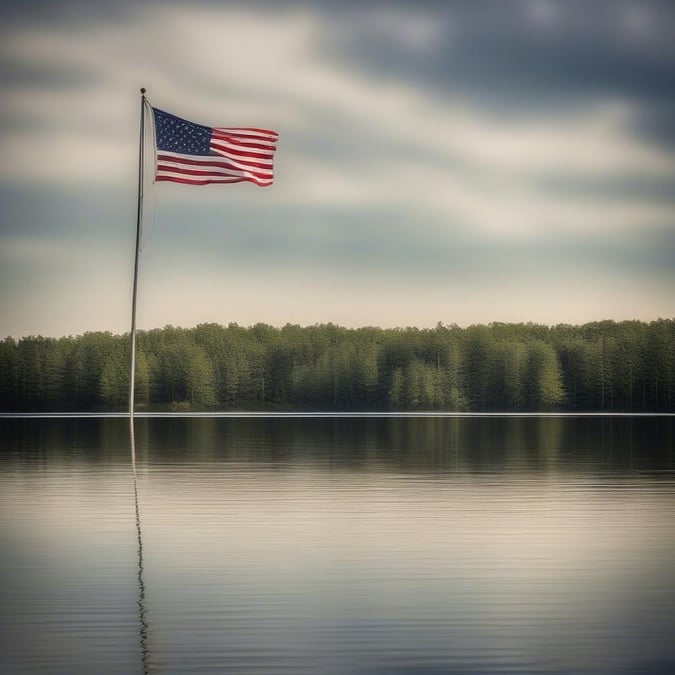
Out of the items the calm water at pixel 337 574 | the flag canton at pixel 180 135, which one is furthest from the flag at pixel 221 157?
the calm water at pixel 337 574

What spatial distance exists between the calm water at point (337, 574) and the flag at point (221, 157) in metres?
9.66

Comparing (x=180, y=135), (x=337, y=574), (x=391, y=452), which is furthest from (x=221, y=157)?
(x=337, y=574)

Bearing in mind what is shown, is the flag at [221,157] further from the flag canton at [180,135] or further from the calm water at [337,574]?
the calm water at [337,574]

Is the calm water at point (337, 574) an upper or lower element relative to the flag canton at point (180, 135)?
lower

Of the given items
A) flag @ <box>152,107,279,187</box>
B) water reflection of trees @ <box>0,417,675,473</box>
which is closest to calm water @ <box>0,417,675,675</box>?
water reflection of trees @ <box>0,417,675,473</box>

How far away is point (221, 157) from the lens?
42.0 m

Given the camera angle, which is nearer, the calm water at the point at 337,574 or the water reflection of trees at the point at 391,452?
the calm water at the point at 337,574

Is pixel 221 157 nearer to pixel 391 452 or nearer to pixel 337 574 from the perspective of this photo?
pixel 391 452

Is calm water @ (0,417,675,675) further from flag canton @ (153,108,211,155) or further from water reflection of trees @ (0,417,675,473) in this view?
flag canton @ (153,108,211,155)

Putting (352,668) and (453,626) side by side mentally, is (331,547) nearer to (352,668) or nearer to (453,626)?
(453,626)

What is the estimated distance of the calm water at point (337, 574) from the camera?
1430cm

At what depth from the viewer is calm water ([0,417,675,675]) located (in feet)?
46.9

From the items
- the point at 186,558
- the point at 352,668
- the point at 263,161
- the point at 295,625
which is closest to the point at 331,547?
the point at 186,558

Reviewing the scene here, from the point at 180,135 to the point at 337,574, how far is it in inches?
1022
